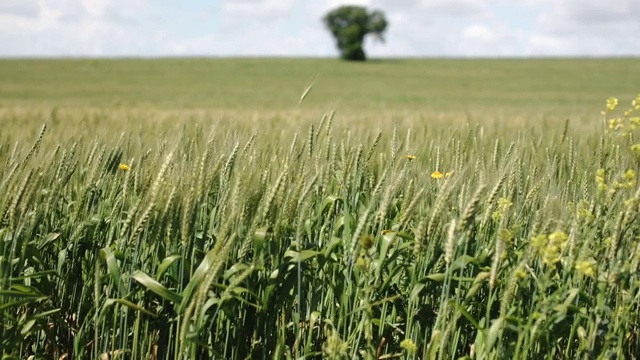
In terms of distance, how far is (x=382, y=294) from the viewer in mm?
2365

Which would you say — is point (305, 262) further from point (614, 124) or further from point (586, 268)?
point (614, 124)

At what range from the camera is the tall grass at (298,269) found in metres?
2.02

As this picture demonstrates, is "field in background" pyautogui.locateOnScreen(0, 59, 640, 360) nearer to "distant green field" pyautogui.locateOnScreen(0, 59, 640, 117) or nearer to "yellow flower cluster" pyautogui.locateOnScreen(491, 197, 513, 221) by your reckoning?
"yellow flower cluster" pyautogui.locateOnScreen(491, 197, 513, 221)

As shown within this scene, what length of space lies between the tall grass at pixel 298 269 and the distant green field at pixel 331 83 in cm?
1778

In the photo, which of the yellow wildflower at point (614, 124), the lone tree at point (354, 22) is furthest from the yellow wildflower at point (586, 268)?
the lone tree at point (354, 22)

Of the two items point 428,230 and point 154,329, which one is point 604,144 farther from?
point 154,329

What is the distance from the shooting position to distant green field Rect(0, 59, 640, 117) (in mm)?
24141

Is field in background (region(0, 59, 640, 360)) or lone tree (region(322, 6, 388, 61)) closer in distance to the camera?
field in background (region(0, 59, 640, 360))

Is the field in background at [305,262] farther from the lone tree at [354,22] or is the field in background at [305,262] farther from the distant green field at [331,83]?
the lone tree at [354,22]

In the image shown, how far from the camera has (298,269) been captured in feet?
6.76

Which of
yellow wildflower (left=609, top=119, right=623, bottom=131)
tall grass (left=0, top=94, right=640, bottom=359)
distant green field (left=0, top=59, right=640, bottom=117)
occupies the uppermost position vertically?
yellow wildflower (left=609, top=119, right=623, bottom=131)

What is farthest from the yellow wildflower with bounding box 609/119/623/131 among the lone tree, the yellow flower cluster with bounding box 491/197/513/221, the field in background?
the lone tree

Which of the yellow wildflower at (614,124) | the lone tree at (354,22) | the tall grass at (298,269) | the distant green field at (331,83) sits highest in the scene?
the lone tree at (354,22)

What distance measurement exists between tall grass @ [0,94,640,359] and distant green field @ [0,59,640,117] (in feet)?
58.3
